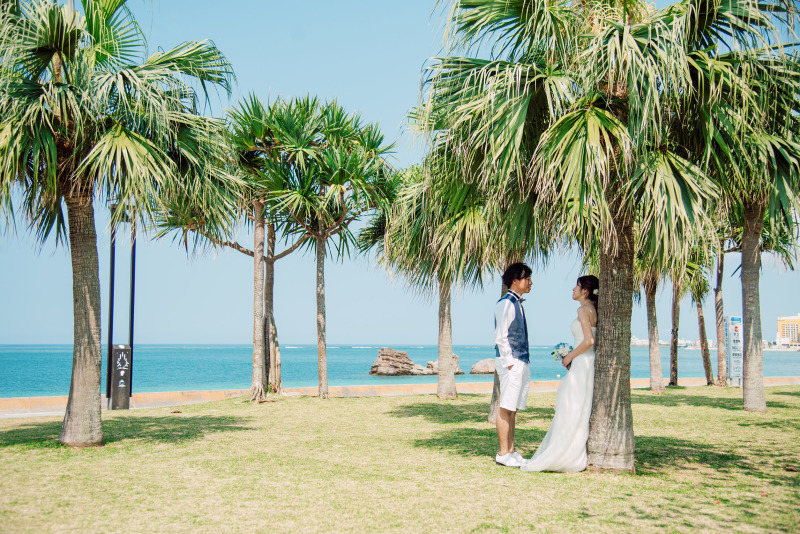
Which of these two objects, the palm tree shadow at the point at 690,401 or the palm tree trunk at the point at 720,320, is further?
the palm tree trunk at the point at 720,320

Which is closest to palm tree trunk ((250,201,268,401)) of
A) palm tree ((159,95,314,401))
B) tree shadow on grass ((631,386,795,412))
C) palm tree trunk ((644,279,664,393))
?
palm tree ((159,95,314,401))

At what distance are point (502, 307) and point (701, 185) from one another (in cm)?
205

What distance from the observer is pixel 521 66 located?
5406 millimetres

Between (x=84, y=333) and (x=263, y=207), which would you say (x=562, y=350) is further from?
(x=263, y=207)

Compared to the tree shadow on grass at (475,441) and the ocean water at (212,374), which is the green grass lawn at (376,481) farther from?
the ocean water at (212,374)

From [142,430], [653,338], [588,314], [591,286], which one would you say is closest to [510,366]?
Result: [588,314]

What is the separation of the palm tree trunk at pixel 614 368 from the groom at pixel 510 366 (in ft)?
2.20

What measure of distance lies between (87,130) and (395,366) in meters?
46.8

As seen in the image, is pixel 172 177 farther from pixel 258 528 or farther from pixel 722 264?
pixel 722 264

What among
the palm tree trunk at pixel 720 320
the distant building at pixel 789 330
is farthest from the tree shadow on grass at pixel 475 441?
the distant building at pixel 789 330

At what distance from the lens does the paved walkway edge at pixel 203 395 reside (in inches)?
429

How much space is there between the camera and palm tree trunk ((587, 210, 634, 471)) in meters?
5.52

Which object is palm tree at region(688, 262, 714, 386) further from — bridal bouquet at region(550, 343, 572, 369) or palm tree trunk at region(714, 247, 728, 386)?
bridal bouquet at region(550, 343, 572, 369)

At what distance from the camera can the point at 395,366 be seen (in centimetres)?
5228
